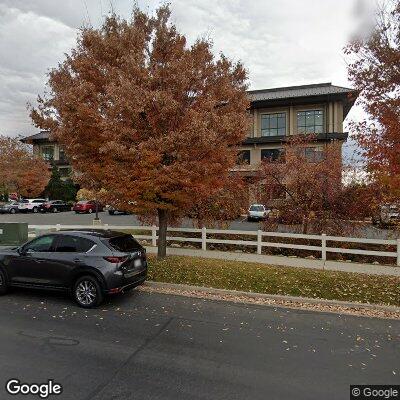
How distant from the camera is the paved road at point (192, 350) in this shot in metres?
4.06

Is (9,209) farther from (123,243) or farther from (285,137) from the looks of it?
(123,243)

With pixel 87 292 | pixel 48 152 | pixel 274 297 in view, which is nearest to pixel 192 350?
pixel 87 292

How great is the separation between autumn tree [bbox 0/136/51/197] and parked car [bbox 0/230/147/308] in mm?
39591

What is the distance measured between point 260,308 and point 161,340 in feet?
8.99

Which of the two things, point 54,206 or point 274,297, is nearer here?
point 274,297

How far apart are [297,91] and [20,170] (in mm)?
35231

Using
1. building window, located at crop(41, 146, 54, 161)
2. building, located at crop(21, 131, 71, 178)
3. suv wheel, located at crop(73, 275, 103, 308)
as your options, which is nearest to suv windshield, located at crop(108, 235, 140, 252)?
suv wheel, located at crop(73, 275, 103, 308)

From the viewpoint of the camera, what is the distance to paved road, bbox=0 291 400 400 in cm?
406

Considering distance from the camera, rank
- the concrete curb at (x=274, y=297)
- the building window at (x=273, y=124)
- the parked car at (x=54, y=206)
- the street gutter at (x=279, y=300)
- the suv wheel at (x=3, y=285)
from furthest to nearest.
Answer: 1. the parked car at (x=54, y=206)
2. the building window at (x=273, y=124)
3. the suv wheel at (x=3, y=285)
4. the concrete curb at (x=274, y=297)
5. the street gutter at (x=279, y=300)

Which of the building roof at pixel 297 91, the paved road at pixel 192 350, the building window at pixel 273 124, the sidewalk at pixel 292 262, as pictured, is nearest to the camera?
the paved road at pixel 192 350

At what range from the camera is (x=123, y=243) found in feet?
25.2

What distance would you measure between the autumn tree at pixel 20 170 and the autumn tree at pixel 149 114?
36.3 m

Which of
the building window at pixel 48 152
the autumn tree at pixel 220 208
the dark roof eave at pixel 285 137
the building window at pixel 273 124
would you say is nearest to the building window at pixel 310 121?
the dark roof eave at pixel 285 137

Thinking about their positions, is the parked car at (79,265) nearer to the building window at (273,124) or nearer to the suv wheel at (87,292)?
the suv wheel at (87,292)
